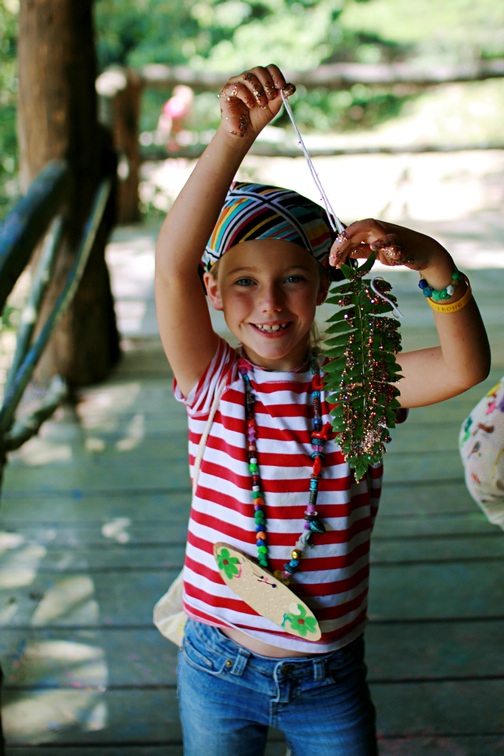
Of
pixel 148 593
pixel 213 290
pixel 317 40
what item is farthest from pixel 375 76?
pixel 317 40

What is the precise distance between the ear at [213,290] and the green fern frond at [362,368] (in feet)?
0.97

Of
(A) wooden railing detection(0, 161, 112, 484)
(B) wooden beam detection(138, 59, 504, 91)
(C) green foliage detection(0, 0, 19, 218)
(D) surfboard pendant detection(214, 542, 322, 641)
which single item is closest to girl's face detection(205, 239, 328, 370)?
(D) surfboard pendant detection(214, 542, 322, 641)

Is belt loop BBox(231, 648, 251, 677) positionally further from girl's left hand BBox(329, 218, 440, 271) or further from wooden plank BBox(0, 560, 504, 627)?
wooden plank BBox(0, 560, 504, 627)

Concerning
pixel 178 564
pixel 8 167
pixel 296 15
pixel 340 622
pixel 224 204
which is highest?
pixel 296 15

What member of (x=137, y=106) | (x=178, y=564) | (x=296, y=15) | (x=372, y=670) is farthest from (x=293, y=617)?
(x=296, y=15)

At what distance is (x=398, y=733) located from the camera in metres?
1.72

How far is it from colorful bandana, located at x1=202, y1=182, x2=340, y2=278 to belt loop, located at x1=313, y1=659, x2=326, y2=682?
0.61 metres

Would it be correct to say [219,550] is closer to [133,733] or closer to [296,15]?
[133,733]

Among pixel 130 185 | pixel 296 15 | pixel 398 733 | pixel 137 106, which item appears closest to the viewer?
pixel 398 733

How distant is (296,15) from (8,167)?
1148 centimetres

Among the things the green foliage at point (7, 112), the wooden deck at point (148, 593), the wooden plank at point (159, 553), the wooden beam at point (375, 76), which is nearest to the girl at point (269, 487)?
the wooden deck at point (148, 593)

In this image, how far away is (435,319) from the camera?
115 cm

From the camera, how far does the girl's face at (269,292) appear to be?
1222 millimetres

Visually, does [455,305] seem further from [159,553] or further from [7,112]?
[7,112]
